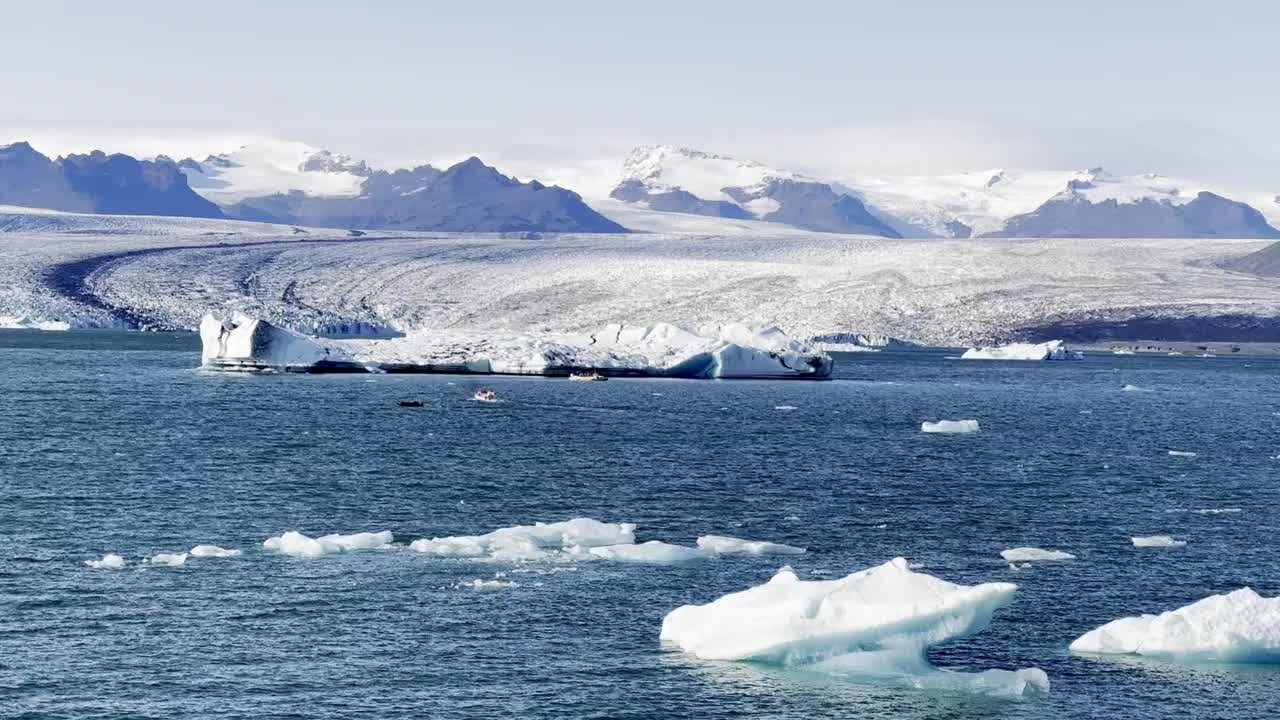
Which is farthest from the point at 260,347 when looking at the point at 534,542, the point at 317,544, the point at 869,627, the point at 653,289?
the point at 653,289

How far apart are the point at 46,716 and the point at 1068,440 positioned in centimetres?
4477

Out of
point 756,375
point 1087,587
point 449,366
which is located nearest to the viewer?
point 1087,587

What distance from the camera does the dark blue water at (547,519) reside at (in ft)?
69.6

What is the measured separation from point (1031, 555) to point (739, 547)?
5.40 metres

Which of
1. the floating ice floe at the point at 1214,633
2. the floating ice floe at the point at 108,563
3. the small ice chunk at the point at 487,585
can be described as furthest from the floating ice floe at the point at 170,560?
the floating ice floe at the point at 1214,633

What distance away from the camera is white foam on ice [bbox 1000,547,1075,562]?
30953 mm

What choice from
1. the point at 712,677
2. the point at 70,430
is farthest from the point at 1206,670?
the point at 70,430

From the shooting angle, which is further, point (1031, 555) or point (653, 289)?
point (653, 289)

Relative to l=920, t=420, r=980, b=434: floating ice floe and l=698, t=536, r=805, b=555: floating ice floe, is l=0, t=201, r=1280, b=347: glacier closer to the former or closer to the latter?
l=920, t=420, r=980, b=434: floating ice floe

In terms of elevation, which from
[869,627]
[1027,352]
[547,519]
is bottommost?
[1027,352]

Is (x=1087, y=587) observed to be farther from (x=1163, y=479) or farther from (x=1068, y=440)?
(x=1068, y=440)

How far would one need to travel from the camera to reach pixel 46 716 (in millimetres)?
19547

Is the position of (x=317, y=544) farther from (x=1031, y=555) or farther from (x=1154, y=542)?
(x=1154, y=542)

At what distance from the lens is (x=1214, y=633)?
74.5 feet
